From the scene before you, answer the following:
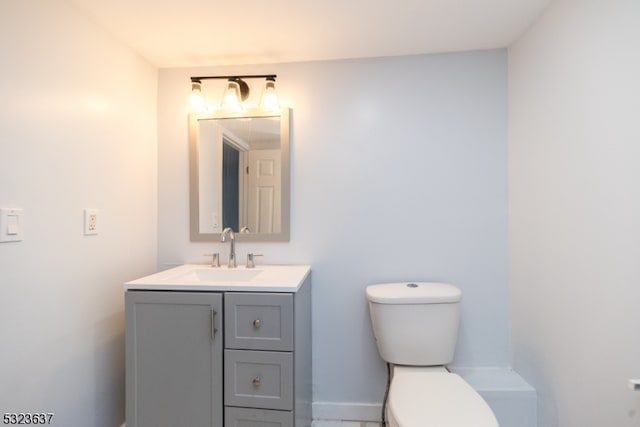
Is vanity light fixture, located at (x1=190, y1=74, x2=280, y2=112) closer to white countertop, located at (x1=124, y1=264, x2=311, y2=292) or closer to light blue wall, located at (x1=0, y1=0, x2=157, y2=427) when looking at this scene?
light blue wall, located at (x1=0, y1=0, x2=157, y2=427)

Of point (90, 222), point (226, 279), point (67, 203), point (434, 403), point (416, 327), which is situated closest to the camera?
point (434, 403)

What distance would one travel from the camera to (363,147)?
1744 mm

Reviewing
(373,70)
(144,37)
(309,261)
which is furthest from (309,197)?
(144,37)

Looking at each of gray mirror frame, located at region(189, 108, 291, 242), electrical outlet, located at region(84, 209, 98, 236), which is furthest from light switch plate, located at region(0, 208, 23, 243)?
gray mirror frame, located at region(189, 108, 291, 242)

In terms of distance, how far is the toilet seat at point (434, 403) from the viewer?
1054mm

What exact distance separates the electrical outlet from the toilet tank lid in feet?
4.31

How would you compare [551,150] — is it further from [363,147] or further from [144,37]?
[144,37]

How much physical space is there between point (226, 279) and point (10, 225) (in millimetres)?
890

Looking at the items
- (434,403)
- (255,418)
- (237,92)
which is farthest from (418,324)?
(237,92)

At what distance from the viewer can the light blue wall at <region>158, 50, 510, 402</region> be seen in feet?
5.56

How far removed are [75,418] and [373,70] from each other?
217 centimetres

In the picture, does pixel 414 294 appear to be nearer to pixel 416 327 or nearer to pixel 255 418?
pixel 416 327

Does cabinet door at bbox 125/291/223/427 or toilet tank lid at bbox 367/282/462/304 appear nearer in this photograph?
cabinet door at bbox 125/291/223/427

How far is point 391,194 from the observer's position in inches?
68.2
